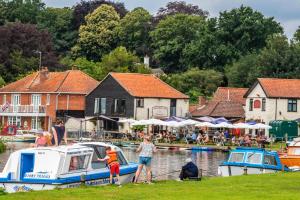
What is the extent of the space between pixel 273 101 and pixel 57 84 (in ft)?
97.8

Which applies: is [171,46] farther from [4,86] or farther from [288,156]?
[288,156]

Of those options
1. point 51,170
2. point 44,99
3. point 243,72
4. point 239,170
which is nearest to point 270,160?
point 239,170

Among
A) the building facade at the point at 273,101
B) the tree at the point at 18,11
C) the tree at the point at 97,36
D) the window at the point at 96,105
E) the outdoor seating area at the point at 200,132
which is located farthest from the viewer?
the tree at the point at 18,11

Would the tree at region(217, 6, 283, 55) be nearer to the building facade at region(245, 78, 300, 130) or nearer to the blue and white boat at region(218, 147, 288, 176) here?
the building facade at region(245, 78, 300, 130)

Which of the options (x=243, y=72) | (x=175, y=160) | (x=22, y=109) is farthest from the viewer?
(x=243, y=72)

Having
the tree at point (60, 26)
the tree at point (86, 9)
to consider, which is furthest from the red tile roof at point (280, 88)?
the tree at point (86, 9)

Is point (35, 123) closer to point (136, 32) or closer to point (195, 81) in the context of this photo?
point (195, 81)

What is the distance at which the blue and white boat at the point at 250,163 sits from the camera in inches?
1633

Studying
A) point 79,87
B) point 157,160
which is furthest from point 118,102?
point 157,160

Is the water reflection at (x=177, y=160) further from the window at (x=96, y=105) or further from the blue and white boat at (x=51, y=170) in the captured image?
the window at (x=96, y=105)

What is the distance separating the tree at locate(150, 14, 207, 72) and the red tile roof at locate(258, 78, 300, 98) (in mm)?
38249

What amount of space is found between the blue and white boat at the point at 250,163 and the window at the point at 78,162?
10.5 metres

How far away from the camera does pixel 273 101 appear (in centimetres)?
9419

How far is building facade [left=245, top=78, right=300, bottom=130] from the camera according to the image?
94.3 meters
